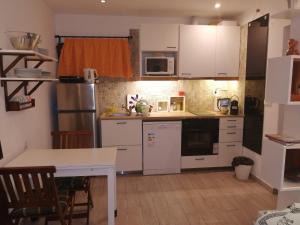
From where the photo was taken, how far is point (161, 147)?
373cm

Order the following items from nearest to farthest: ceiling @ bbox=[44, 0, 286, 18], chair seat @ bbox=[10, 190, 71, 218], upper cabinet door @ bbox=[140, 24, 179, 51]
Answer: chair seat @ bbox=[10, 190, 71, 218] → ceiling @ bbox=[44, 0, 286, 18] → upper cabinet door @ bbox=[140, 24, 179, 51]

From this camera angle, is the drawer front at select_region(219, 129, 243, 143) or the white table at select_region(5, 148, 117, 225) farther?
the drawer front at select_region(219, 129, 243, 143)

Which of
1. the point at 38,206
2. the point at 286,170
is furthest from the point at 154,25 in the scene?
the point at 38,206

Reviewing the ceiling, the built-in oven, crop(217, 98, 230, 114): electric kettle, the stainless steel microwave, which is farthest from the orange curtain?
crop(217, 98, 230, 114): electric kettle

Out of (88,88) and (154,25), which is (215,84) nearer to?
(154,25)

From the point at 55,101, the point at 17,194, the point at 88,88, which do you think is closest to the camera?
the point at 17,194

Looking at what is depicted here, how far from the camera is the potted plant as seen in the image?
357cm

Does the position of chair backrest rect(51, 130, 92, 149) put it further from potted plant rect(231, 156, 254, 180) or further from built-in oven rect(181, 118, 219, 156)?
potted plant rect(231, 156, 254, 180)

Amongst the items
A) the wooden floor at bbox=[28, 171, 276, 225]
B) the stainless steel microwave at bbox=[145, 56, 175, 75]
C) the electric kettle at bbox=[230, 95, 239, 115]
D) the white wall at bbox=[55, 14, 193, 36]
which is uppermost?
the white wall at bbox=[55, 14, 193, 36]

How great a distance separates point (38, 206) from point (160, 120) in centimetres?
218

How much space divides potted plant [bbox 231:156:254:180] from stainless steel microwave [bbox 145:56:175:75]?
173cm

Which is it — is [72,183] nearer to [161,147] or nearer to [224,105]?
[161,147]

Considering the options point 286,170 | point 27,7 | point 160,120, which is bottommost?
point 286,170

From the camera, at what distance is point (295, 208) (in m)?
1.48
